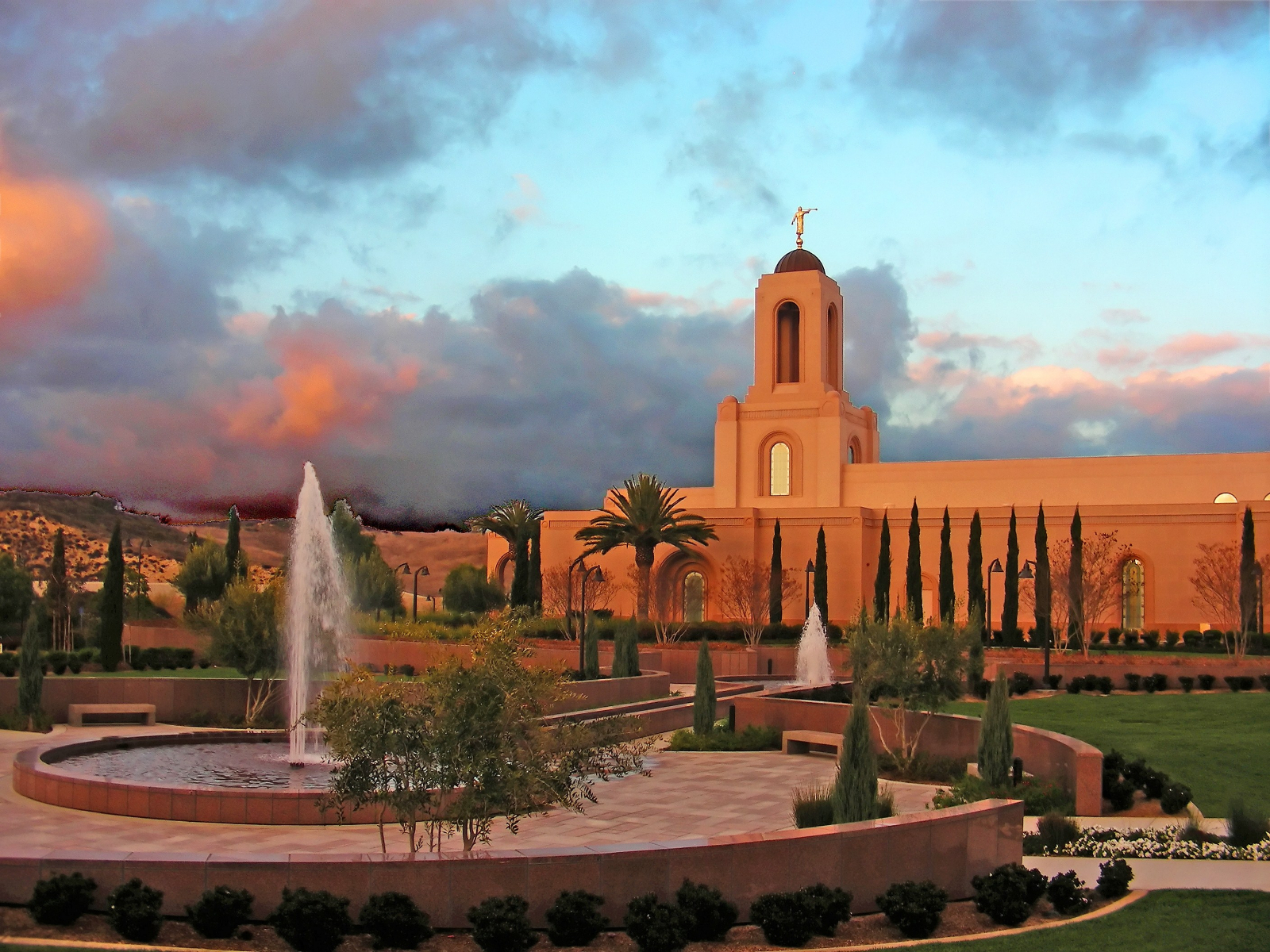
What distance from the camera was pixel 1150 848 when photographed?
11.0 metres

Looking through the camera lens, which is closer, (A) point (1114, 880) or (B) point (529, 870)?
(B) point (529, 870)

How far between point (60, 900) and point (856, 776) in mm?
6164

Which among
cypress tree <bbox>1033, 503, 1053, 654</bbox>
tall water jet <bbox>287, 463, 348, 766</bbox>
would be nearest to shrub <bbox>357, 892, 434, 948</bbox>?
tall water jet <bbox>287, 463, 348, 766</bbox>

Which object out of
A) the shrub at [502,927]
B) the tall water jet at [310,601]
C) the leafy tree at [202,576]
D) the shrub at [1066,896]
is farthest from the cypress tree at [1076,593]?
the shrub at [502,927]

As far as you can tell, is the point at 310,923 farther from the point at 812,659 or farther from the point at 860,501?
the point at 860,501

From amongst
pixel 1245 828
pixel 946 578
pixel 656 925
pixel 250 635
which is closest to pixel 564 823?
pixel 656 925

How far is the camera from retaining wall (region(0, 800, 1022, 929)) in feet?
26.5

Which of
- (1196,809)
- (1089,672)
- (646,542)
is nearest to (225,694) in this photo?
(1196,809)

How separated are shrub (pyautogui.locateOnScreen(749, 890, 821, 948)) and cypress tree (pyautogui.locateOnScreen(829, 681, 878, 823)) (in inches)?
80.4

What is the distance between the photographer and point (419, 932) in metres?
7.86

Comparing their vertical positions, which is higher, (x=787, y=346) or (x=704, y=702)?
(x=787, y=346)

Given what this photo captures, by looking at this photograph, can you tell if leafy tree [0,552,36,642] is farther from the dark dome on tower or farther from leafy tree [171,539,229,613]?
the dark dome on tower

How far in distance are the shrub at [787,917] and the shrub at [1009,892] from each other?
1.47 m

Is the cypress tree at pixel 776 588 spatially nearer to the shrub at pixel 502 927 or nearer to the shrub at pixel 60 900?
the shrub at pixel 502 927
